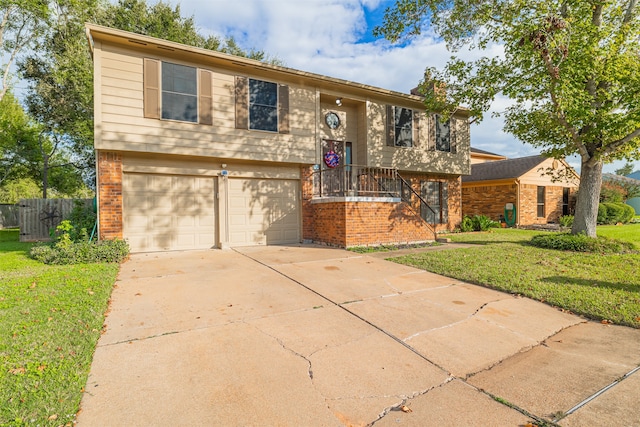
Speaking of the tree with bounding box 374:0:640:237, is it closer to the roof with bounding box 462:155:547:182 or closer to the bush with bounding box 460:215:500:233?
the bush with bounding box 460:215:500:233

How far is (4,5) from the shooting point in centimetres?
1355

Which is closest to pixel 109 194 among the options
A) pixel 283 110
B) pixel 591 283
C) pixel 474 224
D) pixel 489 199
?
pixel 283 110

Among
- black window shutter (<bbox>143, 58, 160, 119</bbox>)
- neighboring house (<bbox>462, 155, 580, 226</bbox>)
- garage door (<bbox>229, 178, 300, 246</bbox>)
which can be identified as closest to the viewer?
black window shutter (<bbox>143, 58, 160, 119</bbox>)

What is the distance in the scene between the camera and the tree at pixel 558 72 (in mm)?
7312

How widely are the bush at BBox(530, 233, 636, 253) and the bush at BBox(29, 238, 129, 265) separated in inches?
423

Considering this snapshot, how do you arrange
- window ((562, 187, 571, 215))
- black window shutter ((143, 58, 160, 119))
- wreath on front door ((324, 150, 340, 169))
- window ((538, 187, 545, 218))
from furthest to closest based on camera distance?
window ((562, 187, 571, 215)) < window ((538, 187, 545, 218)) < wreath on front door ((324, 150, 340, 169)) < black window shutter ((143, 58, 160, 119))

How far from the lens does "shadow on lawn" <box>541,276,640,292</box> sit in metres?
4.72

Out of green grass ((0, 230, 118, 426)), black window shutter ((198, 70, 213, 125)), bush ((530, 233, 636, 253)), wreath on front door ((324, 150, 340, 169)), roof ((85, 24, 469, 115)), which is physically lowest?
green grass ((0, 230, 118, 426))

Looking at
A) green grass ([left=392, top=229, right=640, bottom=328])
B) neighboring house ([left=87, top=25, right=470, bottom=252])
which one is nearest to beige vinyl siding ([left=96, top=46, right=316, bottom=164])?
neighboring house ([left=87, top=25, right=470, bottom=252])

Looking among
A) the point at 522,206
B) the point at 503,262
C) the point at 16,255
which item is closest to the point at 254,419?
the point at 503,262

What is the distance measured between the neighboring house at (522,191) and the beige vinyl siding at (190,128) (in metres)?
11.6

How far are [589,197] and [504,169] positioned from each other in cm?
914

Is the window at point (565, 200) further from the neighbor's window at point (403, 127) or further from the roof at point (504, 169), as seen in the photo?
the neighbor's window at point (403, 127)

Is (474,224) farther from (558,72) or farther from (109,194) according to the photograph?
(109,194)
